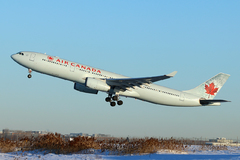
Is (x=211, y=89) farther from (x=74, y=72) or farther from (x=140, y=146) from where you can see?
(x=140, y=146)

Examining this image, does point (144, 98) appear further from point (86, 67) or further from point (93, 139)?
point (93, 139)

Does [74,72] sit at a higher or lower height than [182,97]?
higher

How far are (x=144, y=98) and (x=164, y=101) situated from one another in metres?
2.70

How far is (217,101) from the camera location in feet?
128

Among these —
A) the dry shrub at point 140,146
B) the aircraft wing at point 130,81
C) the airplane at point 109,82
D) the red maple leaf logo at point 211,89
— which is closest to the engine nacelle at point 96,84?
the airplane at point 109,82

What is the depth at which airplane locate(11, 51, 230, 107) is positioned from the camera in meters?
33.5

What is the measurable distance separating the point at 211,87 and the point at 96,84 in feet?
57.4

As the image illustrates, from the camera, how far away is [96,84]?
3341 centimetres

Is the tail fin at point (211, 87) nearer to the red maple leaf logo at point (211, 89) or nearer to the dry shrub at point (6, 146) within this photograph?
the red maple leaf logo at point (211, 89)

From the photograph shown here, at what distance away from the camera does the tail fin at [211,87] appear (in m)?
41.3

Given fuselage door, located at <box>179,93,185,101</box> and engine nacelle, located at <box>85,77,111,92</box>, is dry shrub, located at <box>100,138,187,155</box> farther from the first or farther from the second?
fuselage door, located at <box>179,93,185,101</box>

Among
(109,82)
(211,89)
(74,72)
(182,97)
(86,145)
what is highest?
(211,89)

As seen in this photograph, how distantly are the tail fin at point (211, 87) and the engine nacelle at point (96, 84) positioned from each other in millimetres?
12624

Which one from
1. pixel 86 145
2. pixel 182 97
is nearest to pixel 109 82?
pixel 182 97
